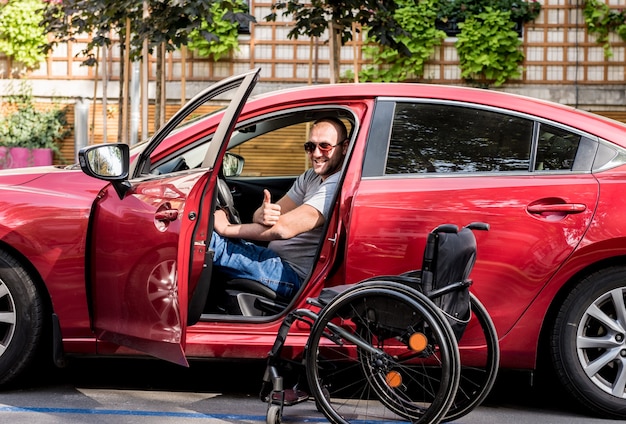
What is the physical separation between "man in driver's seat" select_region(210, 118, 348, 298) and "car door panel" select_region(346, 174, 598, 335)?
313mm

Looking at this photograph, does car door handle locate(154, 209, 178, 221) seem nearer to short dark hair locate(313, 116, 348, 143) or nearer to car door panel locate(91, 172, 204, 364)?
car door panel locate(91, 172, 204, 364)

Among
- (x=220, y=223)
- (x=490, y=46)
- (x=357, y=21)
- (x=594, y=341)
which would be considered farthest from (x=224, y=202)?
(x=490, y=46)

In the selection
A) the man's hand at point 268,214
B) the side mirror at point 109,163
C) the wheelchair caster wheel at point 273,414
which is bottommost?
the wheelchair caster wheel at point 273,414

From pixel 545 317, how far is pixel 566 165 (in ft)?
2.35

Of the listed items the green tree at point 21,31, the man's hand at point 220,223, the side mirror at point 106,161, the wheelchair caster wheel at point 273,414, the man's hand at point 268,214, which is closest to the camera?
the wheelchair caster wheel at point 273,414

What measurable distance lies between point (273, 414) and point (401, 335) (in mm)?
662

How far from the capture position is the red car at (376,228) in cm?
486

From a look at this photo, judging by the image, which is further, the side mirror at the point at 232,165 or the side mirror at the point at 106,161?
the side mirror at the point at 232,165

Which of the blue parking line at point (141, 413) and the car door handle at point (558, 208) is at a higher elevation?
the car door handle at point (558, 208)

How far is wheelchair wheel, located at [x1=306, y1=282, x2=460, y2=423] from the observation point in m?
4.29

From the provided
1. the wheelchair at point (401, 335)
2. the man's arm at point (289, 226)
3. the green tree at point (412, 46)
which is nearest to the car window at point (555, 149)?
the wheelchair at point (401, 335)

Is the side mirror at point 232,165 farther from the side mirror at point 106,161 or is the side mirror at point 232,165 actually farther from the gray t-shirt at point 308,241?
the side mirror at point 106,161

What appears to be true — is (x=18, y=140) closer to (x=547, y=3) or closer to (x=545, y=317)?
(x=547, y=3)

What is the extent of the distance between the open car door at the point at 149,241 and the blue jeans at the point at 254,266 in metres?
0.42
